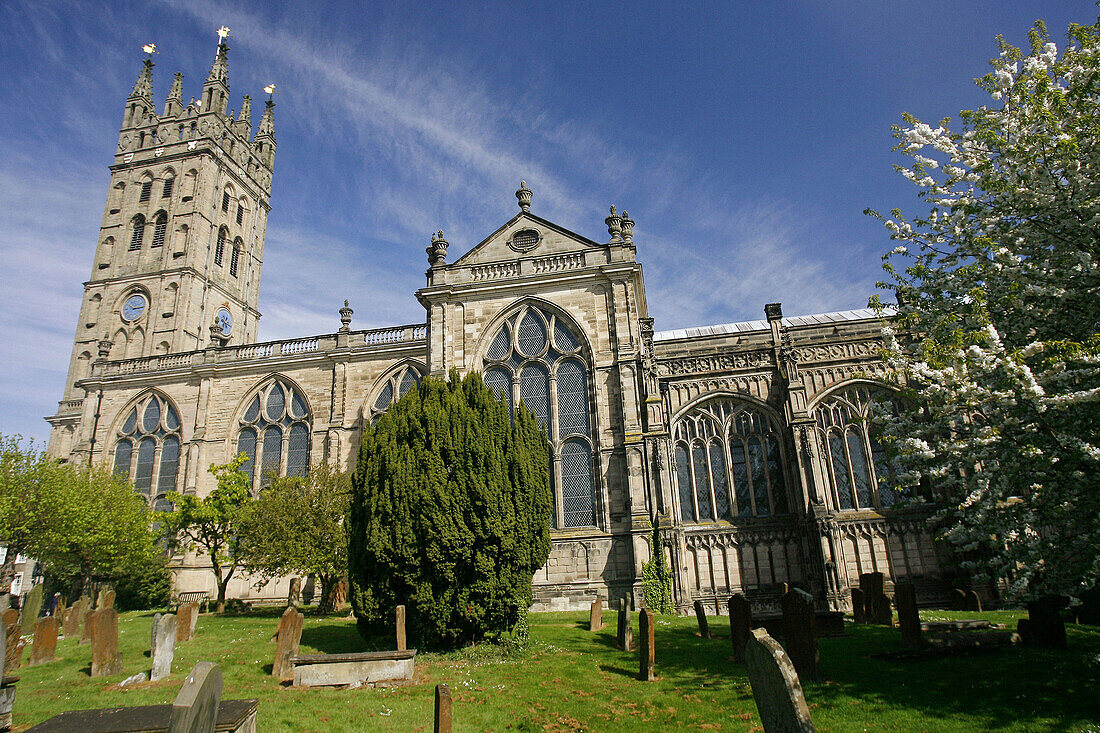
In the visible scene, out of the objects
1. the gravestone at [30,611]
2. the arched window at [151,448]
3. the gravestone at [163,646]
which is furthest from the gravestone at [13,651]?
the arched window at [151,448]

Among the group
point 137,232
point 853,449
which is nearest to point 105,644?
point 853,449

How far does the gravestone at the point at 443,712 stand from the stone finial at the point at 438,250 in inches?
801

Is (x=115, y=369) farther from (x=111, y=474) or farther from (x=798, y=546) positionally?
(x=798, y=546)

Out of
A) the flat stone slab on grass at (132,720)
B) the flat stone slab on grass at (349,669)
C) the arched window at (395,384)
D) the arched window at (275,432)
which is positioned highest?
the arched window at (395,384)

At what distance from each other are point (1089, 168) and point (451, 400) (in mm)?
11754

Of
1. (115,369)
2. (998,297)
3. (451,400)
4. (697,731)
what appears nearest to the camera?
(697,731)

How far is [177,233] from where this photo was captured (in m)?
43.6

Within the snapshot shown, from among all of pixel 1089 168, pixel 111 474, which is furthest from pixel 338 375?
pixel 1089 168

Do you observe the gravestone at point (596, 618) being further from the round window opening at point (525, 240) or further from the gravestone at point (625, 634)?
the round window opening at point (525, 240)

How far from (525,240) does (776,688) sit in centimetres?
2229

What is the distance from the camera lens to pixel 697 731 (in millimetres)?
8062

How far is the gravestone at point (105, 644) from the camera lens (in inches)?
464

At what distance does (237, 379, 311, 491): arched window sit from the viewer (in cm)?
2752

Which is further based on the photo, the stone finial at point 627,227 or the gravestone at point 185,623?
the stone finial at point 627,227
